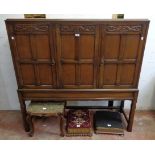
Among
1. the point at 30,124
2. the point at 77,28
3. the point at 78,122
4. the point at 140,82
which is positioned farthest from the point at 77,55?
the point at 140,82

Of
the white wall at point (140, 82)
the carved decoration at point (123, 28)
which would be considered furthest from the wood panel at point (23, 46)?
the carved decoration at point (123, 28)

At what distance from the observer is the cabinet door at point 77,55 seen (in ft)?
6.53

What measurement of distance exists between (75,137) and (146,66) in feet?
4.70

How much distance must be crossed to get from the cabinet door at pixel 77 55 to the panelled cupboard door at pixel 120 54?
111mm

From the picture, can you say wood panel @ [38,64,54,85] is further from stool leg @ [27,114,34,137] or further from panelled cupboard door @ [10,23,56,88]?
stool leg @ [27,114,34,137]

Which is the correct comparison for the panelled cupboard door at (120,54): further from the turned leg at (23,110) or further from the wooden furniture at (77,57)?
the turned leg at (23,110)

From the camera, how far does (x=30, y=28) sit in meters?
1.98

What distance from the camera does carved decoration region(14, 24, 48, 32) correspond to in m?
1.97

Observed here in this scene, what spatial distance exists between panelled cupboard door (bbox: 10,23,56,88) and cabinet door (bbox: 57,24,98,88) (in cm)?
11

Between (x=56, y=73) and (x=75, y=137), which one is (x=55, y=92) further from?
(x=75, y=137)

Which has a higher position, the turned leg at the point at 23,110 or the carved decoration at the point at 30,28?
the carved decoration at the point at 30,28

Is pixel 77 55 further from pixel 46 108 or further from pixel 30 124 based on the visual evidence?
pixel 30 124

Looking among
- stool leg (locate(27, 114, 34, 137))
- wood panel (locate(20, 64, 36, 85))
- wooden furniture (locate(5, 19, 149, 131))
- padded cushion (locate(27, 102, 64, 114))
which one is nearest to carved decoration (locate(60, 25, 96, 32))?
wooden furniture (locate(5, 19, 149, 131))

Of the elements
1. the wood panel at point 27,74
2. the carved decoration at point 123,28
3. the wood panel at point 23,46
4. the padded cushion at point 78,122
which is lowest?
the padded cushion at point 78,122
